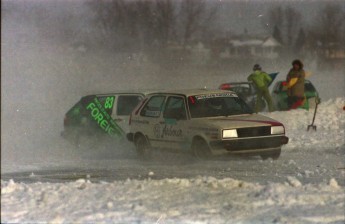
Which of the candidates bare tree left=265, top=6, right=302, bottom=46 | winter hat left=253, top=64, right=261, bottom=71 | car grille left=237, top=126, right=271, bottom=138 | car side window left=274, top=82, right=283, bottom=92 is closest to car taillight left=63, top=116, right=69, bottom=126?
car grille left=237, top=126, right=271, bottom=138

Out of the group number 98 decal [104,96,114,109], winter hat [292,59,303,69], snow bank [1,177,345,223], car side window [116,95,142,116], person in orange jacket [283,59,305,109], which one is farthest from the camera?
person in orange jacket [283,59,305,109]

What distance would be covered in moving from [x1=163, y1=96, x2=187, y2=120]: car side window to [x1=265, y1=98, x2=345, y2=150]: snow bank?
2.07m

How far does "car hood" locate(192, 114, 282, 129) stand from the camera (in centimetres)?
888

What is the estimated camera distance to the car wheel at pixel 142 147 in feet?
32.3

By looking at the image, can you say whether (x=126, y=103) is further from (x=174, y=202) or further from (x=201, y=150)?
(x=174, y=202)

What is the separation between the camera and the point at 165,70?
1048cm

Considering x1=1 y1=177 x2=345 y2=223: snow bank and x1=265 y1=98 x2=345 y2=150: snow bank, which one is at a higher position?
x1=265 y1=98 x2=345 y2=150: snow bank

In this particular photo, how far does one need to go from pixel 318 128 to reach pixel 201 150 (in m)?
4.49

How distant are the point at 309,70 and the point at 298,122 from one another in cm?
118

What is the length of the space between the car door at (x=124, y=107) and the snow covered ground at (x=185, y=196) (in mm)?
1949

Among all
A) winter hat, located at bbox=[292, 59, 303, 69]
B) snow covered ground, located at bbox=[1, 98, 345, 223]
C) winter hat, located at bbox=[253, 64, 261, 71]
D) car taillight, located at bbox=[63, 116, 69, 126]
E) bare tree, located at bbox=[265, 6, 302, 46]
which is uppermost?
bare tree, located at bbox=[265, 6, 302, 46]

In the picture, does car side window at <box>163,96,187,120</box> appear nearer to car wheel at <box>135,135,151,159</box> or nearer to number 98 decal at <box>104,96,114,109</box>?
car wheel at <box>135,135,151,159</box>

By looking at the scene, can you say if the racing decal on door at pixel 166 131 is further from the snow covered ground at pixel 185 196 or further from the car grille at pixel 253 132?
the car grille at pixel 253 132

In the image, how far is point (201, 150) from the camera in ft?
29.3
